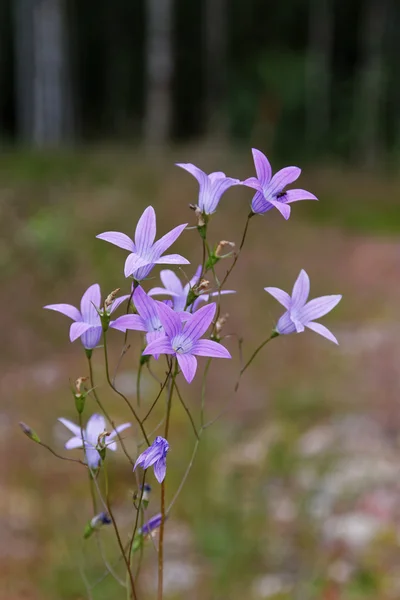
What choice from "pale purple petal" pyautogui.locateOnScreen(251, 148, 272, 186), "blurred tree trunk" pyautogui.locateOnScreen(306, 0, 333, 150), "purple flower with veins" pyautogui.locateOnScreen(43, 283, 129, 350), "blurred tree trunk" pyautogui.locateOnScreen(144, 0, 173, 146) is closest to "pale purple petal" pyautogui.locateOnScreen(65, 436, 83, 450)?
"purple flower with veins" pyautogui.locateOnScreen(43, 283, 129, 350)

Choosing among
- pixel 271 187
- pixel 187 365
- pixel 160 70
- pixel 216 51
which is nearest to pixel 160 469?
pixel 187 365

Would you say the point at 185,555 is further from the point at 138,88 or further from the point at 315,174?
the point at 138,88

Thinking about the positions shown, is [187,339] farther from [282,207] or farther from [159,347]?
[282,207]

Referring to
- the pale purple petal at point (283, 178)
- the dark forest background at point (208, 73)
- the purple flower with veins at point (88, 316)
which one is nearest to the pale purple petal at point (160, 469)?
the purple flower with veins at point (88, 316)

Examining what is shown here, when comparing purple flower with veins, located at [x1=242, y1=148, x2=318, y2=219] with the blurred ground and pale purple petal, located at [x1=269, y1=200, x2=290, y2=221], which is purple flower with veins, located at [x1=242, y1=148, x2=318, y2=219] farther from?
the blurred ground

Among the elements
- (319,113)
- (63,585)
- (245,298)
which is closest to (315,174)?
(319,113)
